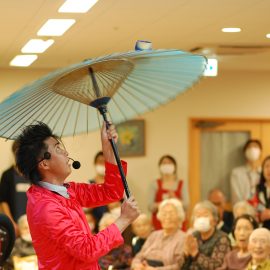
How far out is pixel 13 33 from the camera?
20.4 ft

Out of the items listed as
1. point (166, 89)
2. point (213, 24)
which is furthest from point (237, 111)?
point (166, 89)

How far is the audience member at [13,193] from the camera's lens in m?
7.84

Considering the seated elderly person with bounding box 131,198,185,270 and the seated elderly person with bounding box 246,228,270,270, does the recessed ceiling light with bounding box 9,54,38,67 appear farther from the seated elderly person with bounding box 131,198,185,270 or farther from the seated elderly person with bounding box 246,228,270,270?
the seated elderly person with bounding box 246,228,270,270

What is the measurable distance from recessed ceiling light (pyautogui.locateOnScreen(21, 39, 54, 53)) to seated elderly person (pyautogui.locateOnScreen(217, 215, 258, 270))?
2182 millimetres

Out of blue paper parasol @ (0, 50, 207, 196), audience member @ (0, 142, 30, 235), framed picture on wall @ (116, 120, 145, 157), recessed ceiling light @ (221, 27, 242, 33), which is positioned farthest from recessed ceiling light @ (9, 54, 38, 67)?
blue paper parasol @ (0, 50, 207, 196)

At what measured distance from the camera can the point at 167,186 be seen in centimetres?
871

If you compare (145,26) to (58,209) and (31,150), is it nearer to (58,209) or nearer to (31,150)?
(31,150)

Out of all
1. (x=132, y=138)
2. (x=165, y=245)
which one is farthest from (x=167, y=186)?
(x=165, y=245)

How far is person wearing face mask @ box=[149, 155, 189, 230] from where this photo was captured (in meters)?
8.62

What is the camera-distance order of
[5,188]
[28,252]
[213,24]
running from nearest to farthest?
[213,24] < [28,252] < [5,188]

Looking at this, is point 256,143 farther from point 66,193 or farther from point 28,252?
point 66,193

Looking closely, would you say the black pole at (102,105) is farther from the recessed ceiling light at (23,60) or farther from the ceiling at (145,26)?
the recessed ceiling light at (23,60)

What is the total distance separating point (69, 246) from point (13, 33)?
3.67 meters

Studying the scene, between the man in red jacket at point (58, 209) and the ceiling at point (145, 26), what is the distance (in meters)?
2.11
